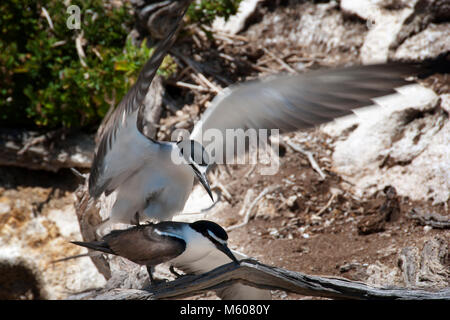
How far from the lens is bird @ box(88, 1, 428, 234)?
2.68 m

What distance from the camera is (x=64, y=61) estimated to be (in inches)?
213

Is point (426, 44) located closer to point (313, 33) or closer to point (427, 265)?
point (313, 33)

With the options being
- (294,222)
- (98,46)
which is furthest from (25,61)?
(294,222)

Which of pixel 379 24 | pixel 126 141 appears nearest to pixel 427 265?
pixel 126 141

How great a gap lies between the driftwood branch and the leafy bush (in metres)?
2.41

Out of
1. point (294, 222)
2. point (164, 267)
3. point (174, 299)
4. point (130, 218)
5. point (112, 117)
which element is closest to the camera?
point (112, 117)

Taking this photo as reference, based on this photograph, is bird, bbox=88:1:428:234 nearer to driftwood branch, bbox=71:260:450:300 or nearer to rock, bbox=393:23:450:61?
driftwood branch, bbox=71:260:450:300

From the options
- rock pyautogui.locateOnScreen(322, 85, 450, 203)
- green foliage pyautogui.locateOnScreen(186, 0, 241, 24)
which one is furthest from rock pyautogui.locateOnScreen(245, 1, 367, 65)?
rock pyautogui.locateOnScreen(322, 85, 450, 203)

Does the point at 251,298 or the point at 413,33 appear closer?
the point at 251,298

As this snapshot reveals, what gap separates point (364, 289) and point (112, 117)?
65.2 inches

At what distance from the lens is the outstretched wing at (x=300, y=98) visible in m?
2.68

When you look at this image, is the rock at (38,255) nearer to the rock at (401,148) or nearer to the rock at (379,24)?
the rock at (401,148)

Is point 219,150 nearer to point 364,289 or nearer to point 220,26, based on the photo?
point 364,289

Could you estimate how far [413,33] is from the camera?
521cm
